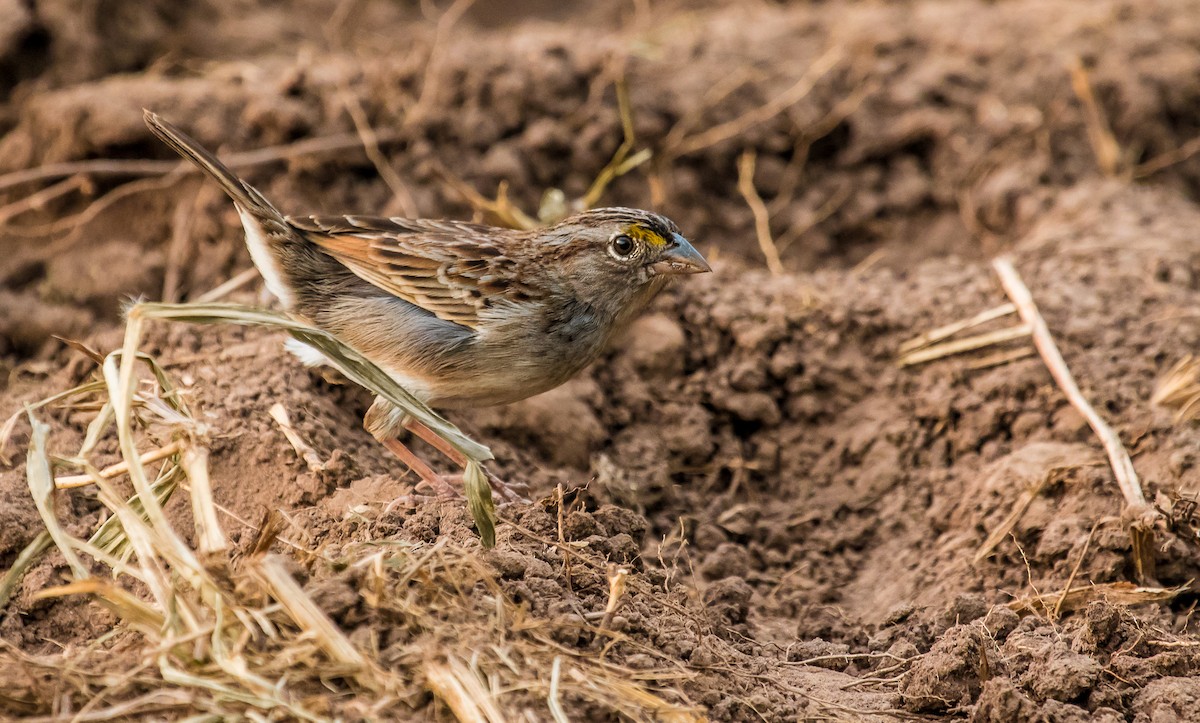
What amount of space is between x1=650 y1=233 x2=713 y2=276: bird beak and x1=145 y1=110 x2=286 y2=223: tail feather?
64.7 inches

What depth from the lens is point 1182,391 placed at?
541cm

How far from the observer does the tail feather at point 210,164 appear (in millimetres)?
4820

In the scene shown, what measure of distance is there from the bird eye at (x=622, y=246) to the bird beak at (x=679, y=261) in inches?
4.7

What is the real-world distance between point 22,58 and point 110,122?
98 centimetres

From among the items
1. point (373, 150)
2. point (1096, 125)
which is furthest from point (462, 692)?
point (1096, 125)

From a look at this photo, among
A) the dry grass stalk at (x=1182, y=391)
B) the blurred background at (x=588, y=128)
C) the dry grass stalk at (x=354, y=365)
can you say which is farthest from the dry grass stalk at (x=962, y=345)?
the dry grass stalk at (x=354, y=365)

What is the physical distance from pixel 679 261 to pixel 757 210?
245 cm

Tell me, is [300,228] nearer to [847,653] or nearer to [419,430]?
[419,430]

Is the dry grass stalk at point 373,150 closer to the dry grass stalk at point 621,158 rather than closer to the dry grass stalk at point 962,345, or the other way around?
the dry grass stalk at point 621,158

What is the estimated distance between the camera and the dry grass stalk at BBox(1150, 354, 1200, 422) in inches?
210

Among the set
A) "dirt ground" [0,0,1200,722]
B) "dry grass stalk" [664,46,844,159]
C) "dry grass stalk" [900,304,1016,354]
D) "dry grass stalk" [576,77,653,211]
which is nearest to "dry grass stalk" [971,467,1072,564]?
"dirt ground" [0,0,1200,722]

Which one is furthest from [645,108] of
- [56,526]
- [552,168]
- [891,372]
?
[56,526]

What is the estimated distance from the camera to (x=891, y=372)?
615cm

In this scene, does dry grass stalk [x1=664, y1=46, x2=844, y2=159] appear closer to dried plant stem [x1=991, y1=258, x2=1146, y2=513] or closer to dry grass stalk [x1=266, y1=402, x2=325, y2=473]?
dried plant stem [x1=991, y1=258, x2=1146, y2=513]
